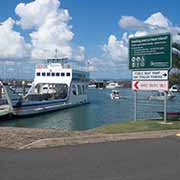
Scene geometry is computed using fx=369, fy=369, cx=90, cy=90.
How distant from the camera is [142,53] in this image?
17688 mm

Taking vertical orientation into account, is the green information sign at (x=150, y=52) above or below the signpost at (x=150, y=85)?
above

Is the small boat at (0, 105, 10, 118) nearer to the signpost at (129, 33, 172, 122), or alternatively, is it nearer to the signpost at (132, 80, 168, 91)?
the signpost at (132, 80, 168, 91)

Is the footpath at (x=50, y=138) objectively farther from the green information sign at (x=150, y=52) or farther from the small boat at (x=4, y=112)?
the small boat at (x=4, y=112)

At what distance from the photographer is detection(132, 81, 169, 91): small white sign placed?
17.2 m

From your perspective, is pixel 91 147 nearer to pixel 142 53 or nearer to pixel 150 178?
pixel 150 178

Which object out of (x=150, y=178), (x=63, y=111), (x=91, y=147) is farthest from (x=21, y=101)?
(x=150, y=178)

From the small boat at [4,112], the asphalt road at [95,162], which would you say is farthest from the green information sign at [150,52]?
the small boat at [4,112]

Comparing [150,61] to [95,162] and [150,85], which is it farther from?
[95,162]

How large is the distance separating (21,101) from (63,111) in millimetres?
9026

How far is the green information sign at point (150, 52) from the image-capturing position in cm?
1688

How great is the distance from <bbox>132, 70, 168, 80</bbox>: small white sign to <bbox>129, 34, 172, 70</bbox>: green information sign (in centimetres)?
24

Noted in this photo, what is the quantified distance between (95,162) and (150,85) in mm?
9979

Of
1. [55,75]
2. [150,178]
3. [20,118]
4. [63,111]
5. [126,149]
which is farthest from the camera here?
[55,75]

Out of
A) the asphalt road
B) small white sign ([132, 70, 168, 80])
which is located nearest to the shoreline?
the asphalt road
